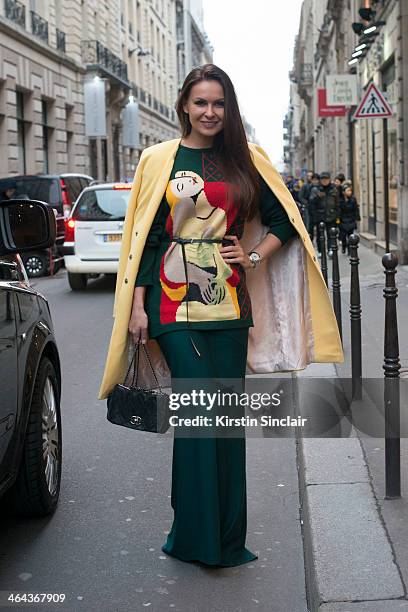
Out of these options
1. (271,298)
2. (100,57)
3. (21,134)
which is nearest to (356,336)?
(271,298)

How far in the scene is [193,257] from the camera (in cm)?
368

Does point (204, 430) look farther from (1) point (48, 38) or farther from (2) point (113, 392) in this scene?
(1) point (48, 38)

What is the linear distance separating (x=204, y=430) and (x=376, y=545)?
2.63ft

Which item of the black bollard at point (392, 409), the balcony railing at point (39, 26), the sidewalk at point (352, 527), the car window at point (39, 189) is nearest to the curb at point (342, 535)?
the sidewalk at point (352, 527)

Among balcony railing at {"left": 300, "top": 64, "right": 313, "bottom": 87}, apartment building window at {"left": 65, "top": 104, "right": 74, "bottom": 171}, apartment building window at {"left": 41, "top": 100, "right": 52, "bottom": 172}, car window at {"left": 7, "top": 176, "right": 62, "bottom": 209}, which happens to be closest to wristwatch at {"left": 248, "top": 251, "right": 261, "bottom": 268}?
car window at {"left": 7, "top": 176, "right": 62, "bottom": 209}

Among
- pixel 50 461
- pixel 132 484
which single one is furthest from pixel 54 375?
pixel 132 484

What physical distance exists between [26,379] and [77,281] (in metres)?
11.7

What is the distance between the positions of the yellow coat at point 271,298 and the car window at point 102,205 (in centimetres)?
1148

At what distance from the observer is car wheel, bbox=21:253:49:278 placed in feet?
59.5

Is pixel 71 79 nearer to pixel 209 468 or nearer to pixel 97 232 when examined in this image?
pixel 97 232

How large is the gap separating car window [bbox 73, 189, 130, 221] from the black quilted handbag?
1172cm

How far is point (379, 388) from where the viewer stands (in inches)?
258

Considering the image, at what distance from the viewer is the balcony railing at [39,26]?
106ft

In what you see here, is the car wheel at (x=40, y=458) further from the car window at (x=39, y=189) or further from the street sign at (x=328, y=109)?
the street sign at (x=328, y=109)
